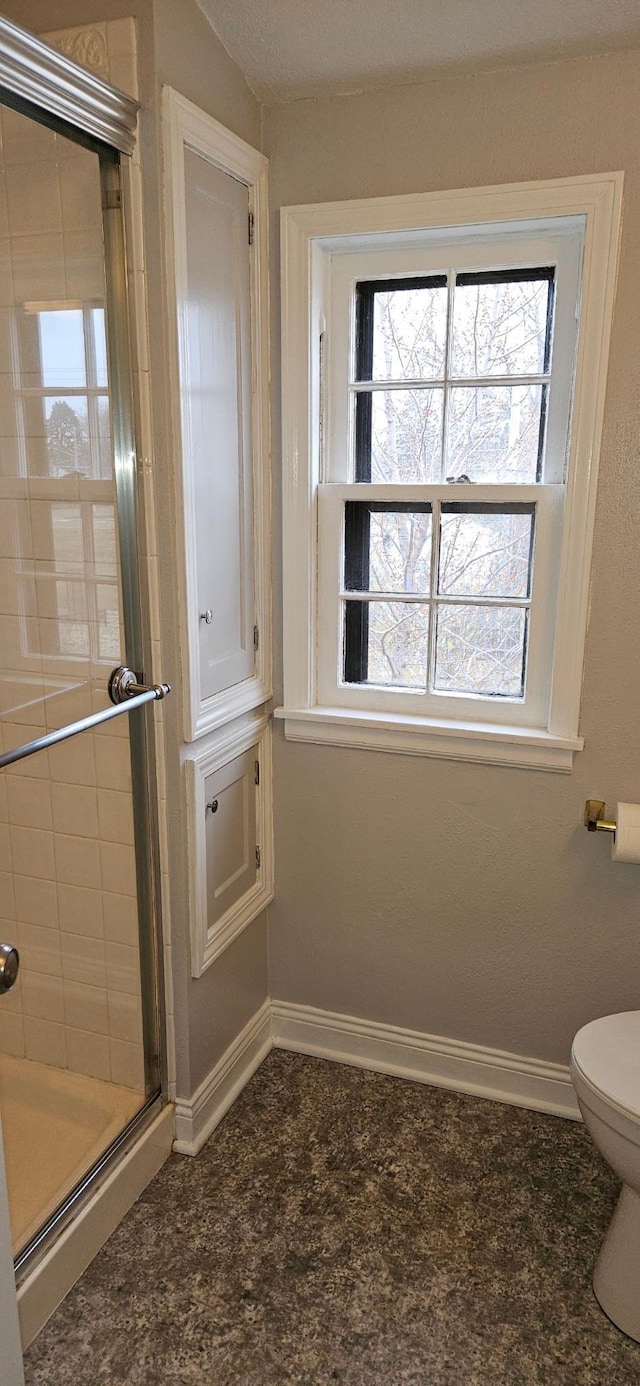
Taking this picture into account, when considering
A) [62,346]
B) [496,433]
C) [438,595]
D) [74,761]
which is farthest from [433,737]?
[62,346]

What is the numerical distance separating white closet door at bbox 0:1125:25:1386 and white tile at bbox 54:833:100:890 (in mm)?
780

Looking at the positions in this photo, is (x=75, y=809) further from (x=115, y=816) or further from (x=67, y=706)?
(x=67, y=706)

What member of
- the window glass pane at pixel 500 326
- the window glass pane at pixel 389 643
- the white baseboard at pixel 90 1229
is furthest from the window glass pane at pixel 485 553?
the white baseboard at pixel 90 1229

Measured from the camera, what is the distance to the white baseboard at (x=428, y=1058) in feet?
6.88

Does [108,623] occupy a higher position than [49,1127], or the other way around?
[108,623]

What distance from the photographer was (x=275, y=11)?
1610mm

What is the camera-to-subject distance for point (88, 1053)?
2.01 meters

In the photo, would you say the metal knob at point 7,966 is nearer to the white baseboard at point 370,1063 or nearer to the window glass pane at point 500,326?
the white baseboard at point 370,1063

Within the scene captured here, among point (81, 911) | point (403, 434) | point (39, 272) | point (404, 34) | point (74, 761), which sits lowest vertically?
point (81, 911)

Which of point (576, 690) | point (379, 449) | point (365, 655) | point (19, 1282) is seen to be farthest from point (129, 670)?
point (19, 1282)

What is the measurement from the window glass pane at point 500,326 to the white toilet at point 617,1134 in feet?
4.31

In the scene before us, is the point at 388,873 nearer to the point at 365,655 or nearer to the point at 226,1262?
the point at 365,655

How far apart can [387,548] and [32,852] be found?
3.34ft

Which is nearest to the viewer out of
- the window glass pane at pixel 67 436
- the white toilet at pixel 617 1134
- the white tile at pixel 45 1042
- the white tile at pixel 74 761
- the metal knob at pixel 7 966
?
the metal knob at pixel 7 966
